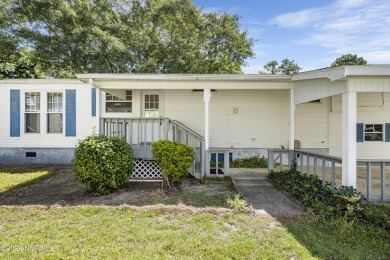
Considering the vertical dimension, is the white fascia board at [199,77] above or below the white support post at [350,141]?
above

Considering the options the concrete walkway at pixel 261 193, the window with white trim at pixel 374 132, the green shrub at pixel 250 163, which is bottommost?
the concrete walkway at pixel 261 193

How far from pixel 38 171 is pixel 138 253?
7400 millimetres

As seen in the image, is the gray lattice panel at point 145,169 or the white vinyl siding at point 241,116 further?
the white vinyl siding at point 241,116

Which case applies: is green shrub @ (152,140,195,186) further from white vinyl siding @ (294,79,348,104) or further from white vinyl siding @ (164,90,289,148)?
white vinyl siding @ (294,79,348,104)

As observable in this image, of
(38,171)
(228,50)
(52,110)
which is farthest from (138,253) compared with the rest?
(228,50)

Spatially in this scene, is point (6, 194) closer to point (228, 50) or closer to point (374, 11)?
point (374, 11)

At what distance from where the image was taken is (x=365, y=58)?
3064 centimetres

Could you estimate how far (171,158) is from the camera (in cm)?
594

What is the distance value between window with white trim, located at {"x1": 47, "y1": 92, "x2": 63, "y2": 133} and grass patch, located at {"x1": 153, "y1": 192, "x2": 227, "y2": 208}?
7172 mm

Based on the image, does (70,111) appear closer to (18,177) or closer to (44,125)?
(44,125)

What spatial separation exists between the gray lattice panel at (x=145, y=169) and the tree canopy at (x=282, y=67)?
2982 centimetres

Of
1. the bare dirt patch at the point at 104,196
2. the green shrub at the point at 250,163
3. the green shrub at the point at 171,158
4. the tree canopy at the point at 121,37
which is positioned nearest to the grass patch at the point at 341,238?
the bare dirt patch at the point at 104,196

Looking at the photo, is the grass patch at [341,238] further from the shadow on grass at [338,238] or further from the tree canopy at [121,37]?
the tree canopy at [121,37]

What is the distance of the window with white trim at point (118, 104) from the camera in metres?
9.76
